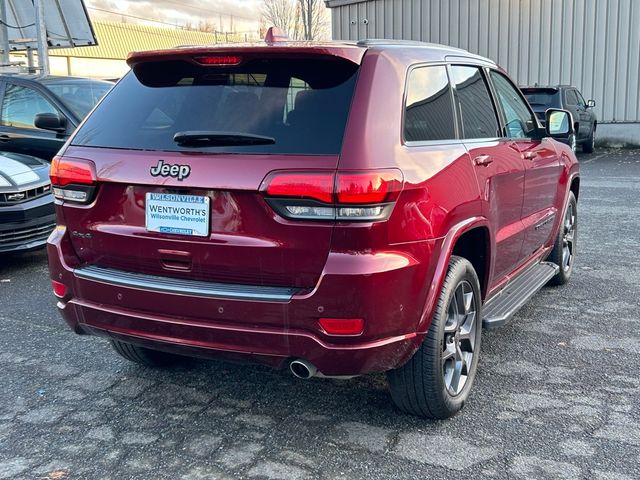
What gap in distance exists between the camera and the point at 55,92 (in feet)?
25.8

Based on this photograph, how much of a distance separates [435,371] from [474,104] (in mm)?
1638

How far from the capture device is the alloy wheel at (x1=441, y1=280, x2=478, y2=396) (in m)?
3.31

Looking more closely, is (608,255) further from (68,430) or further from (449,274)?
(68,430)

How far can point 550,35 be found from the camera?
18.7m

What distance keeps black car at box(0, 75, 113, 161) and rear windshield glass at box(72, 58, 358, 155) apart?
460cm

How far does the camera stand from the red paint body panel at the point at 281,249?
2.68m

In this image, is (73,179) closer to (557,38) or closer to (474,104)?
(474,104)

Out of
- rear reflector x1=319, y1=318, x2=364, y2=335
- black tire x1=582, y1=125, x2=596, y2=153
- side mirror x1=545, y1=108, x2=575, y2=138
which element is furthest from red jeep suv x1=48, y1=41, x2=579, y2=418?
black tire x1=582, y1=125, x2=596, y2=153

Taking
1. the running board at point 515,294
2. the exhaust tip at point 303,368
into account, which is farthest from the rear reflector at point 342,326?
the running board at point 515,294

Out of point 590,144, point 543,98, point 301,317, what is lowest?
point 590,144

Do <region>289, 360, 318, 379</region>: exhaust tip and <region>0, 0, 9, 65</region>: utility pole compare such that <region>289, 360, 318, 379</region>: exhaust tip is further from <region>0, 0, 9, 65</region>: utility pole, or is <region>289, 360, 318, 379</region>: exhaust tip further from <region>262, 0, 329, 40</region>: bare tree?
<region>262, 0, 329, 40</region>: bare tree

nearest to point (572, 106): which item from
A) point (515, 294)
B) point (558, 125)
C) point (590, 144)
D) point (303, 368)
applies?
point (590, 144)

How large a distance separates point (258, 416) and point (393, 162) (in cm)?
145

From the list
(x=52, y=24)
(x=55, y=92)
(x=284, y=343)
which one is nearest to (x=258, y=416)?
(x=284, y=343)
